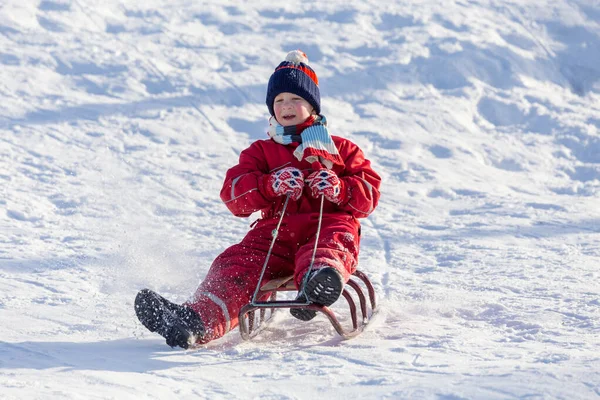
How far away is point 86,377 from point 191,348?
1.97 feet

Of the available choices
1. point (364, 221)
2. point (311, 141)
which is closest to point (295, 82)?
point (311, 141)

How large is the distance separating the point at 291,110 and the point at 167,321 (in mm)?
1287

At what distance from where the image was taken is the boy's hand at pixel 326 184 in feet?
10.9

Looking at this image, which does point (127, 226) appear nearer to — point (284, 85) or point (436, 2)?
point (284, 85)

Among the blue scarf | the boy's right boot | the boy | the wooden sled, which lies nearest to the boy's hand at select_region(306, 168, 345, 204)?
the boy

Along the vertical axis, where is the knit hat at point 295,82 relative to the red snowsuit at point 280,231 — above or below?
above

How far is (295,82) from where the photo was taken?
3684mm

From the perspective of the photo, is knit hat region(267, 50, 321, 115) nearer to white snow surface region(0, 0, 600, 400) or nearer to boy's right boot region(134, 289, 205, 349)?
white snow surface region(0, 0, 600, 400)

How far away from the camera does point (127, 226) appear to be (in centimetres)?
525

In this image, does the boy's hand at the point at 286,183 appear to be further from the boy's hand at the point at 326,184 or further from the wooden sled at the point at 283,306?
the wooden sled at the point at 283,306

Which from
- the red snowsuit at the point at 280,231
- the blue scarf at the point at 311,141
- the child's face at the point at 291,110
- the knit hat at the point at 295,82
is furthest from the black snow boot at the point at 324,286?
the knit hat at the point at 295,82

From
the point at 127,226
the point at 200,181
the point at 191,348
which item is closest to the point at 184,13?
the point at 200,181

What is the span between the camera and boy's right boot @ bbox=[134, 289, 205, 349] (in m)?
2.87

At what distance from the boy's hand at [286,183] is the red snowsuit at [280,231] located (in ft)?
0.25
